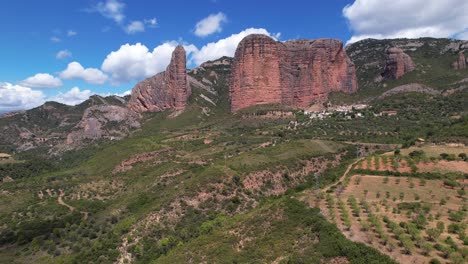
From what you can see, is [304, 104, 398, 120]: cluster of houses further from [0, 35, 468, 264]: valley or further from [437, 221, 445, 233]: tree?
[437, 221, 445, 233]: tree

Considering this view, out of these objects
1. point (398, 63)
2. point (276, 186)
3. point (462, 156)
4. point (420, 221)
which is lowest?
point (276, 186)

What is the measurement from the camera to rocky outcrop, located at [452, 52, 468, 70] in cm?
16250

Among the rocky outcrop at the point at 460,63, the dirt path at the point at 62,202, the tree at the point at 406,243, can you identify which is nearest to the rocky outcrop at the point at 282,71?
the rocky outcrop at the point at 460,63

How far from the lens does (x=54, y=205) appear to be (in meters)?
73.7

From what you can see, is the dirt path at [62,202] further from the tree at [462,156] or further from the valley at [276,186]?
the tree at [462,156]

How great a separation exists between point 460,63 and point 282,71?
3228 inches

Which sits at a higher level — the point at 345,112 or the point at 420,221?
the point at 345,112

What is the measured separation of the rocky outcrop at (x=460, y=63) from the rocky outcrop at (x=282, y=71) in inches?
2071

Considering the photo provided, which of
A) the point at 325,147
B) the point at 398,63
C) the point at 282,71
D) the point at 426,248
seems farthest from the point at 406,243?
the point at 398,63

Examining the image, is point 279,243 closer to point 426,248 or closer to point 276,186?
point 426,248

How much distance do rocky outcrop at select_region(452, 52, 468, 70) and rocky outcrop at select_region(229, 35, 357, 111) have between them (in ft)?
173

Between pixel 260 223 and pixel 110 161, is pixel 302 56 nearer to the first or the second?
pixel 110 161

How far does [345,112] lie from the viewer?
142 m

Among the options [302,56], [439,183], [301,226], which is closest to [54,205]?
[301,226]
